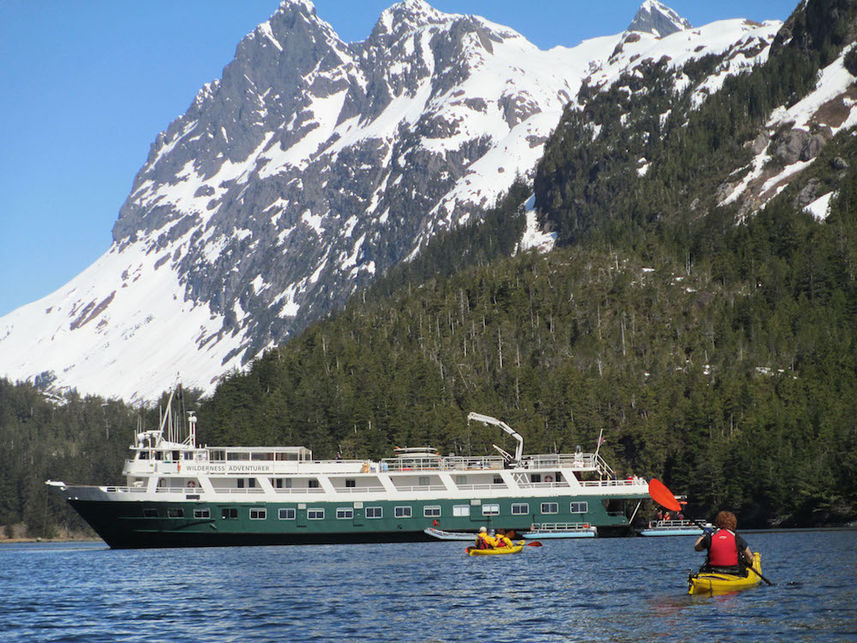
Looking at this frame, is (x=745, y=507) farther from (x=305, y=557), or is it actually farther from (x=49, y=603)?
(x=49, y=603)

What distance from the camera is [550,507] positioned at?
359 ft

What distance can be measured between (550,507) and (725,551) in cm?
6181

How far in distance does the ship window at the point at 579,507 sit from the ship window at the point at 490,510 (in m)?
7.38

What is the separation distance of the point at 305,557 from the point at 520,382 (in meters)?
107

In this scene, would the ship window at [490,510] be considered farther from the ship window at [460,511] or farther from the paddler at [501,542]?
the paddler at [501,542]

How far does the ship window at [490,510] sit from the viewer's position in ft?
356

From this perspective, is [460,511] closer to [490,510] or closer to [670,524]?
[490,510]

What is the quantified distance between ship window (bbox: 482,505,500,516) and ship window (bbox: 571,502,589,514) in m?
7.38

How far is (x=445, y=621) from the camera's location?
1825 inches

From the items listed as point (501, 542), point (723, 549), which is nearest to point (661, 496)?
point (723, 549)

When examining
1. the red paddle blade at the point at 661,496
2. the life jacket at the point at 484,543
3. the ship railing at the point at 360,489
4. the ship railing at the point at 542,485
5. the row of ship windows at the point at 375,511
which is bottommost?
the life jacket at the point at 484,543

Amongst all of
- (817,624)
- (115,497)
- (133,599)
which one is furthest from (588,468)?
(817,624)

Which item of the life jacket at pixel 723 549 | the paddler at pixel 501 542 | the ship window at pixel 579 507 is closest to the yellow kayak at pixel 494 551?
the paddler at pixel 501 542

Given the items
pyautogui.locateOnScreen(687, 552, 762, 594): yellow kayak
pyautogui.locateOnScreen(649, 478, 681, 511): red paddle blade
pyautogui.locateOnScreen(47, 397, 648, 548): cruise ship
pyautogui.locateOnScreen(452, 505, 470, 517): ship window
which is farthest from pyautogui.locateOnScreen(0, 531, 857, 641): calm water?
pyautogui.locateOnScreen(452, 505, 470, 517): ship window
